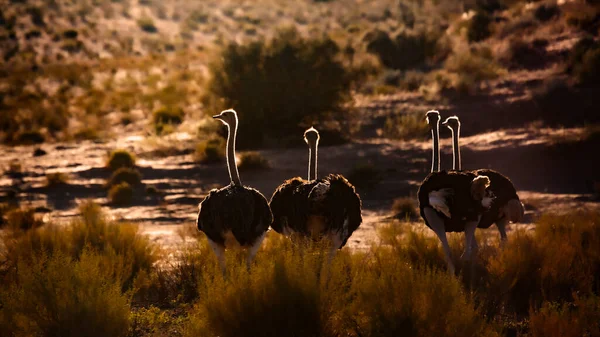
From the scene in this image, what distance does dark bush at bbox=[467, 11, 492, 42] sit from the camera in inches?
1562

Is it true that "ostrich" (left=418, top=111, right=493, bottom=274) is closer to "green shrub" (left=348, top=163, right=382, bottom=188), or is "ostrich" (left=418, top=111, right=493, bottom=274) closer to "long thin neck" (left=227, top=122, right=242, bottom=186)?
"long thin neck" (left=227, top=122, right=242, bottom=186)

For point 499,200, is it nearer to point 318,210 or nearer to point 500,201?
point 500,201

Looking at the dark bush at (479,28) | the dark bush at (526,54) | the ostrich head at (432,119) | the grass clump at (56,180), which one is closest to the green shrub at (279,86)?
the grass clump at (56,180)

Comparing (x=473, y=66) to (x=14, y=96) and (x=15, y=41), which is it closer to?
(x=14, y=96)

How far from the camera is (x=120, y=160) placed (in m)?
24.1

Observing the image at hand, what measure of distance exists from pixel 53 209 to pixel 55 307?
12276 millimetres

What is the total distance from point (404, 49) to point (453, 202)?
101 feet

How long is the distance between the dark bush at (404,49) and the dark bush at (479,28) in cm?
156

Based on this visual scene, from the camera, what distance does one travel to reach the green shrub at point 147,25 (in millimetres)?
83125

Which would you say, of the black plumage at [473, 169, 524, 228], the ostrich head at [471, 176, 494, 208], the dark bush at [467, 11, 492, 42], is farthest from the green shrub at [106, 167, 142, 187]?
the dark bush at [467, 11, 492, 42]

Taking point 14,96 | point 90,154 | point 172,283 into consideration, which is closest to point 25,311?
point 172,283

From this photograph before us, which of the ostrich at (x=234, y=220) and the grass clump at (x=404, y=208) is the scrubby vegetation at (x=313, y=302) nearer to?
the ostrich at (x=234, y=220)

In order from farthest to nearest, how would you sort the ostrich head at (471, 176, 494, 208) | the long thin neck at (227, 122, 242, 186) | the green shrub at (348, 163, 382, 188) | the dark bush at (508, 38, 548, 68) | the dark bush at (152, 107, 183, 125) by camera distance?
the dark bush at (152, 107, 183, 125)
the dark bush at (508, 38, 548, 68)
the green shrub at (348, 163, 382, 188)
the long thin neck at (227, 122, 242, 186)
the ostrich head at (471, 176, 494, 208)

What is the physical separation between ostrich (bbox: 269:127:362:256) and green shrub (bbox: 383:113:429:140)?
14806mm
